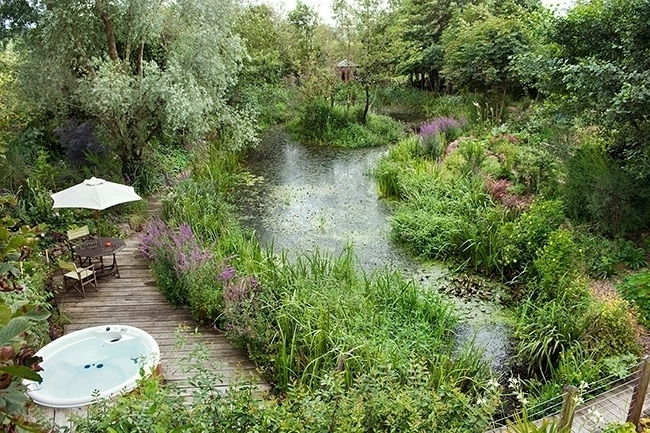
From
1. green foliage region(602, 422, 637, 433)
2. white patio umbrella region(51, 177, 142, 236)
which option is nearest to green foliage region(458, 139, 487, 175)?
green foliage region(602, 422, 637, 433)

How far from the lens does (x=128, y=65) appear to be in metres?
8.45

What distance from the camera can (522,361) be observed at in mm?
4961

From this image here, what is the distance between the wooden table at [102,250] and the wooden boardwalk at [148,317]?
0.12 meters

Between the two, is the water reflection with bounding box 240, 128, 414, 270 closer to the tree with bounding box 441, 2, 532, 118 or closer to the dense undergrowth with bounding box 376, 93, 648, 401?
the dense undergrowth with bounding box 376, 93, 648, 401

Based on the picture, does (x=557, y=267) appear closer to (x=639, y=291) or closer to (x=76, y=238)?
(x=639, y=291)

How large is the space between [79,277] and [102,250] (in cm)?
52

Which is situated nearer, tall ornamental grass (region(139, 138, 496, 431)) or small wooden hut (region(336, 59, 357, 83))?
tall ornamental grass (region(139, 138, 496, 431))

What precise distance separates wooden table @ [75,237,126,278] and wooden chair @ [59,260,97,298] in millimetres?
168

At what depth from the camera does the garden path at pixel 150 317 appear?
4.75 metres

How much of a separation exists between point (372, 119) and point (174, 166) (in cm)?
802

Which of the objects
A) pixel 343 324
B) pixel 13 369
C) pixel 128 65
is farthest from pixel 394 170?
pixel 13 369

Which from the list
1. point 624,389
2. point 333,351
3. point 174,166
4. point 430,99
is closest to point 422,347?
point 333,351

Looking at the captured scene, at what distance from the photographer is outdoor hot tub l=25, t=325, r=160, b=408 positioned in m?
4.45

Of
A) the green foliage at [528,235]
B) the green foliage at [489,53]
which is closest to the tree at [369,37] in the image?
the green foliage at [489,53]
